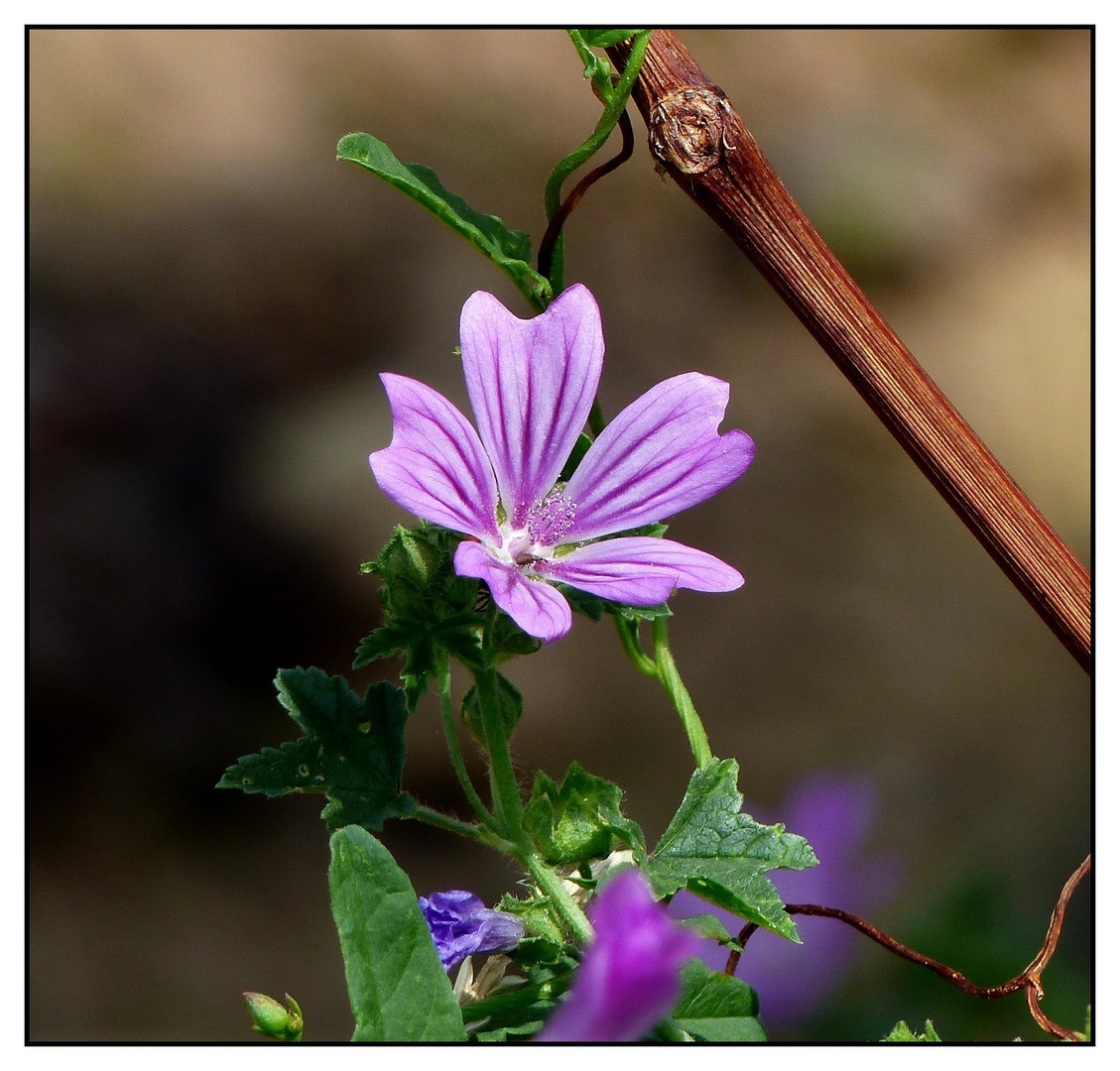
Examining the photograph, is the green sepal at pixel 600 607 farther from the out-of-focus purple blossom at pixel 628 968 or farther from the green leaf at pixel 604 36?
the green leaf at pixel 604 36

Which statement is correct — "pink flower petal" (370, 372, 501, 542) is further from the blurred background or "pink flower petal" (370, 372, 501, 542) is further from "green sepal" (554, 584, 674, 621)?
the blurred background

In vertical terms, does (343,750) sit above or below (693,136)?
below

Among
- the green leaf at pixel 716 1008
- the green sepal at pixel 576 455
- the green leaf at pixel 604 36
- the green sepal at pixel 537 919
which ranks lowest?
the green leaf at pixel 716 1008

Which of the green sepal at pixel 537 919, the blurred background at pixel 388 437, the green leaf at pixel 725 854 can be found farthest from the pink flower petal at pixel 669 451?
the blurred background at pixel 388 437

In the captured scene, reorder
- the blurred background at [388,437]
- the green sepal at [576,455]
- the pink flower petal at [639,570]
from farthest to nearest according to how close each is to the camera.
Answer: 1. the blurred background at [388,437]
2. the green sepal at [576,455]
3. the pink flower petal at [639,570]

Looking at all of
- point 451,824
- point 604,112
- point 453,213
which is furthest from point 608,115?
point 451,824

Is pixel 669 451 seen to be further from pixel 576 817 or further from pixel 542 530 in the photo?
pixel 576 817
